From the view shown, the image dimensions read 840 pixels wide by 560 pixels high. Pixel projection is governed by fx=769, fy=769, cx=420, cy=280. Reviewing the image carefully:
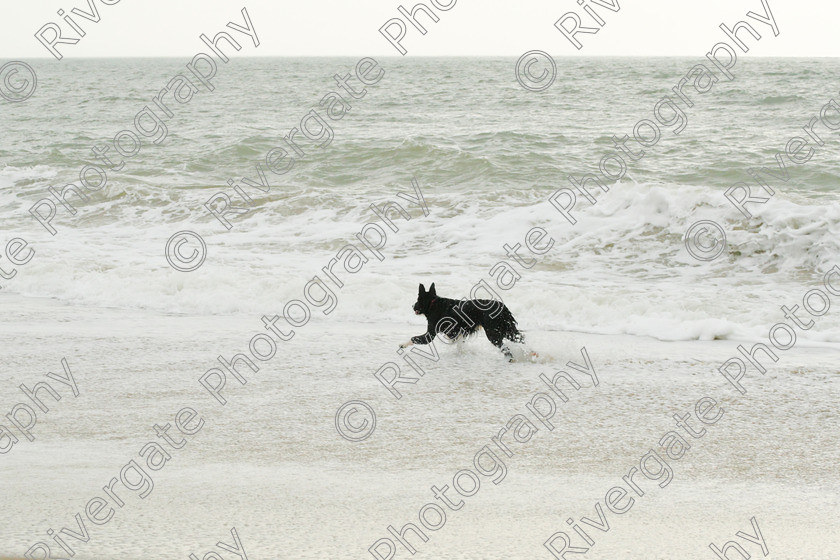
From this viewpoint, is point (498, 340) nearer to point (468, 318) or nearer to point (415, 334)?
point (468, 318)

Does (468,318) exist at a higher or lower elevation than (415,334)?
lower

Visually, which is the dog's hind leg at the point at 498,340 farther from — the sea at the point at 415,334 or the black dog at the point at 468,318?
the sea at the point at 415,334

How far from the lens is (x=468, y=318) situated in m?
5.97

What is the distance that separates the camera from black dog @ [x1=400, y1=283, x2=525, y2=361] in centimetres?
591

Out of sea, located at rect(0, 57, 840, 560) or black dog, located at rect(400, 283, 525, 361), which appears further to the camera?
black dog, located at rect(400, 283, 525, 361)

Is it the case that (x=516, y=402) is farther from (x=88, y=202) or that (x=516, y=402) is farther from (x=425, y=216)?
(x=88, y=202)

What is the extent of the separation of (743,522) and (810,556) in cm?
36

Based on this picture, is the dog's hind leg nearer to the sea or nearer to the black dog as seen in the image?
the black dog

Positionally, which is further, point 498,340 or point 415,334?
point 415,334

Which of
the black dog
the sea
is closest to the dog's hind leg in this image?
the black dog

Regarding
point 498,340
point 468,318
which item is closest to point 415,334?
point 468,318

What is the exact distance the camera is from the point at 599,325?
24.1 feet

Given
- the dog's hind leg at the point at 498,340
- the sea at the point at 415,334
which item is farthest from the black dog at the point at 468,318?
the sea at the point at 415,334

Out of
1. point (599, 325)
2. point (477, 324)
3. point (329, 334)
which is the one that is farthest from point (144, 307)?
point (599, 325)
